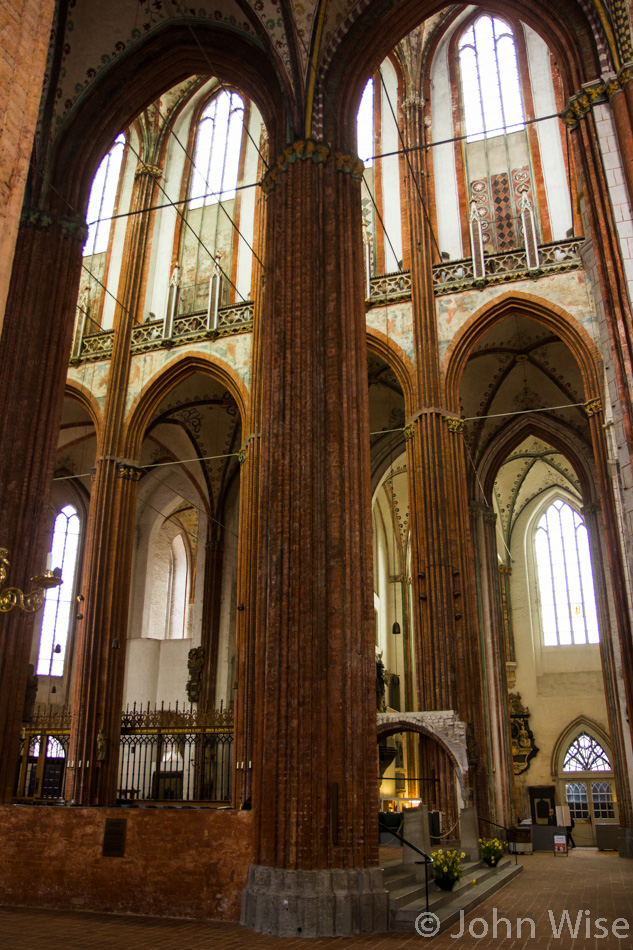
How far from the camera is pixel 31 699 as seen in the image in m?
10.6

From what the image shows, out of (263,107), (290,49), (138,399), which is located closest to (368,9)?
(290,49)

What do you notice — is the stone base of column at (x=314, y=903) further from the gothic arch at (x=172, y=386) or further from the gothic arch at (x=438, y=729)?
the gothic arch at (x=172, y=386)

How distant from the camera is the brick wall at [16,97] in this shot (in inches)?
181

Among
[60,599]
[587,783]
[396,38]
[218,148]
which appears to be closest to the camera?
[396,38]

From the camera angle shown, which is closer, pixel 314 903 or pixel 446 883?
Answer: pixel 314 903

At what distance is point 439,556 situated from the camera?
15.7 m

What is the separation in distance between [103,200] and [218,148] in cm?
358

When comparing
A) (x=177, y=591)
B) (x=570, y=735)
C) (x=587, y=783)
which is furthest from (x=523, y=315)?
(x=587, y=783)

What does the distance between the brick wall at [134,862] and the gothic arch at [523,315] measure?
10.9 metres

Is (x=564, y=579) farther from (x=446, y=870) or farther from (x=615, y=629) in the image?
(x=446, y=870)

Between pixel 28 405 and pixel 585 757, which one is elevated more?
pixel 28 405

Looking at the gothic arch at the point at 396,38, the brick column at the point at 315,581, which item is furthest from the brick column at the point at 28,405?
the gothic arch at the point at 396,38

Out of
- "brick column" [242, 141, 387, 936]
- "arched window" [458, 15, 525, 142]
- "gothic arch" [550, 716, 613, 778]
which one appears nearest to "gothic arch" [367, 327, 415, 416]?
"arched window" [458, 15, 525, 142]

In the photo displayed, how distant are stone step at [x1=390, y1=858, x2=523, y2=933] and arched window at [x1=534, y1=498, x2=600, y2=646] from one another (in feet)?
52.5
